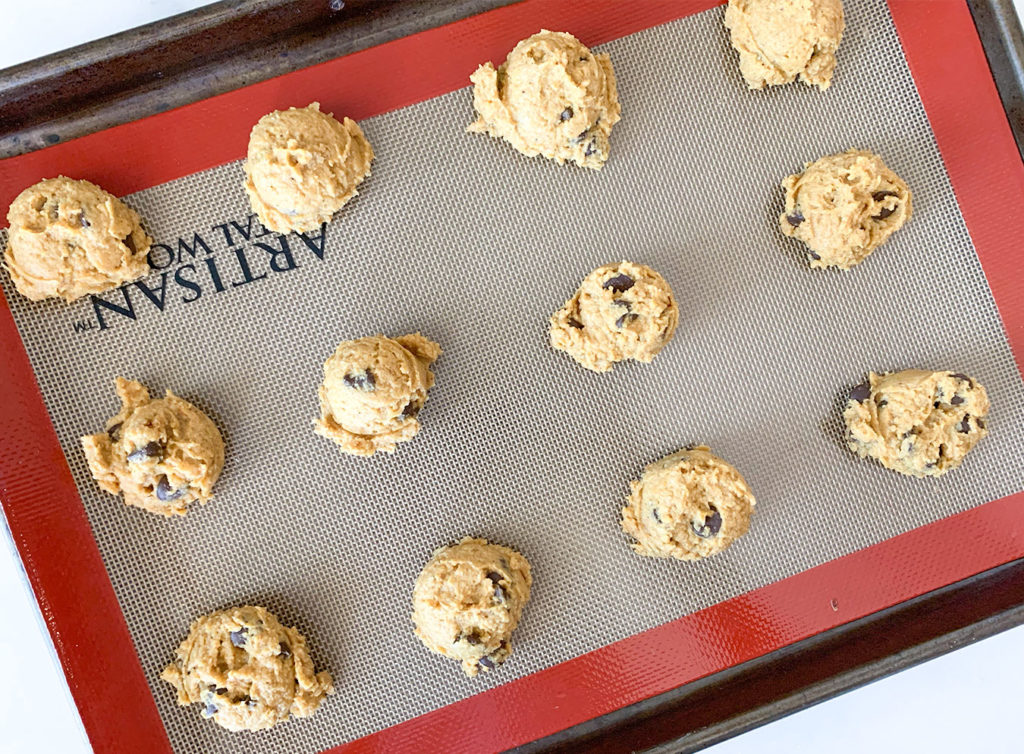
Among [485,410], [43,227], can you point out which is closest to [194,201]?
[43,227]

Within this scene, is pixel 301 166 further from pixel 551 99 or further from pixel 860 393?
pixel 860 393

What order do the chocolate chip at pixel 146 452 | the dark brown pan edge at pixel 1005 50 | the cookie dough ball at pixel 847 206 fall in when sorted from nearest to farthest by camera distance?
the chocolate chip at pixel 146 452 → the cookie dough ball at pixel 847 206 → the dark brown pan edge at pixel 1005 50

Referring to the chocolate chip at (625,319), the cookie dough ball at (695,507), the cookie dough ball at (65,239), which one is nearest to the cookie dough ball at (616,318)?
the chocolate chip at (625,319)

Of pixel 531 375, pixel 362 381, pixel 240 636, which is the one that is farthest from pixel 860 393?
pixel 240 636

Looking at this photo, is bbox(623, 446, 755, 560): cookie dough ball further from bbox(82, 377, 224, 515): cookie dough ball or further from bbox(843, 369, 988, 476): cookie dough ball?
bbox(82, 377, 224, 515): cookie dough ball

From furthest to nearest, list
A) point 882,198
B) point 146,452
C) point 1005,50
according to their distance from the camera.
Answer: point 1005,50 → point 882,198 → point 146,452

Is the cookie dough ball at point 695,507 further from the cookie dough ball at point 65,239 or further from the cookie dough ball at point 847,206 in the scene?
the cookie dough ball at point 65,239

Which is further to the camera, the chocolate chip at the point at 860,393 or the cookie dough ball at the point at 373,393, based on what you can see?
the chocolate chip at the point at 860,393
